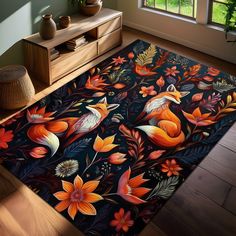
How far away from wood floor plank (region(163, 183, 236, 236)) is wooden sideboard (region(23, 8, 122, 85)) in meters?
1.64

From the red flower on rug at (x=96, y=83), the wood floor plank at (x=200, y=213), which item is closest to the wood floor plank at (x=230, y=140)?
the wood floor plank at (x=200, y=213)

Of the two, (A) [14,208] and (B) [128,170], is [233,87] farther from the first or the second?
(A) [14,208]

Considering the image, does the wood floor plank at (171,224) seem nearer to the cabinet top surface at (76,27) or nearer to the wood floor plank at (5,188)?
the wood floor plank at (5,188)

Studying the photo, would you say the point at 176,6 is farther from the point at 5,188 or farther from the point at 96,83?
the point at 5,188

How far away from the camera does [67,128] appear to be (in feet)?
9.41

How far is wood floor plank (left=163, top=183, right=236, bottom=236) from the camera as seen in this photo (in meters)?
A: 2.13

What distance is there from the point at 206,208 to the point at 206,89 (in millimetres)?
1373

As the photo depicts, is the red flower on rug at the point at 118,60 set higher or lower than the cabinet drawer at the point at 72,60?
lower

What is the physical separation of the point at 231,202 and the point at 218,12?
7.17 ft

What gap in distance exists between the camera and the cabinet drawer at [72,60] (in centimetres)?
336

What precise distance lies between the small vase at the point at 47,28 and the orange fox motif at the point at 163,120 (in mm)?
1040

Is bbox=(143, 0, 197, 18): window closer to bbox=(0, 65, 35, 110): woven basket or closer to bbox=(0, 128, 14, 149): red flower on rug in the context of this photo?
bbox=(0, 65, 35, 110): woven basket

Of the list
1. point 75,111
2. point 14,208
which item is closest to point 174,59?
point 75,111

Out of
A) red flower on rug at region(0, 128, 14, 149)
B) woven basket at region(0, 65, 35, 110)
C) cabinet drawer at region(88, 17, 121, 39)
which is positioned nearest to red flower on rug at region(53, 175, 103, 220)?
red flower on rug at region(0, 128, 14, 149)
